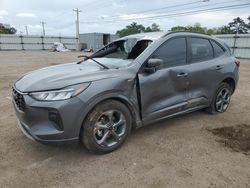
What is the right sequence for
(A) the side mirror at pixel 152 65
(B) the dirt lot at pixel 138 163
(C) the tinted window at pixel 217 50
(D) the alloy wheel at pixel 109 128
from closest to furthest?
(B) the dirt lot at pixel 138 163 < (D) the alloy wheel at pixel 109 128 < (A) the side mirror at pixel 152 65 < (C) the tinted window at pixel 217 50

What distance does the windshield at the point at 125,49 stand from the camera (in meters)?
3.74

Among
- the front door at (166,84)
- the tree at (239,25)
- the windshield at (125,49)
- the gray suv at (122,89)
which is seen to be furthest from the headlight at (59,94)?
the tree at (239,25)

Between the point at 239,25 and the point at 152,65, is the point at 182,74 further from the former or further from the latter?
the point at 239,25

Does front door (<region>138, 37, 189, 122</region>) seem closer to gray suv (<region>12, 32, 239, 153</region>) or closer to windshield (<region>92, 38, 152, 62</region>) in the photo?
gray suv (<region>12, 32, 239, 153</region>)

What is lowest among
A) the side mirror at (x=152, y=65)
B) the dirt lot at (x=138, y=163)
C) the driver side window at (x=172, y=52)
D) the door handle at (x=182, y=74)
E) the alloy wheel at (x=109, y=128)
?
the dirt lot at (x=138, y=163)

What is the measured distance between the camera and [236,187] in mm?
2521

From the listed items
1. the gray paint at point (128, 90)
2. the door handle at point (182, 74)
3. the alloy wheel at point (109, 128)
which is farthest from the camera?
the door handle at point (182, 74)

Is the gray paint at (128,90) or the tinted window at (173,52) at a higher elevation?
the tinted window at (173,52)

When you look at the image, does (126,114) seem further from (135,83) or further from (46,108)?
(46,108)

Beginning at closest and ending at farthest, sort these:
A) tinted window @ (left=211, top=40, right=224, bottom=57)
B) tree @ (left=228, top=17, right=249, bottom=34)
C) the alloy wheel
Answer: the alloy wheel < tinted window @ (left=211, top=40, right=224, bottom=57) < tree @ (left=228, top=17, right=249, bottom=34)

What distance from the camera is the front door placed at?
341cm

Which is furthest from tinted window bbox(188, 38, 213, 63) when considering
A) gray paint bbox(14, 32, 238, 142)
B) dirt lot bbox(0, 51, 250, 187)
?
dirt lot bbox(0, 51, 250, 187)

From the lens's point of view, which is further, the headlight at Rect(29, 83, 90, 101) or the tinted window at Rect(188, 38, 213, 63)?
the tinted window at Rect(188, 38, 213, 63)

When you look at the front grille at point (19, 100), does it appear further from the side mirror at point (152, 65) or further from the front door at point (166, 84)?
the side mirror at point (152, 65)
